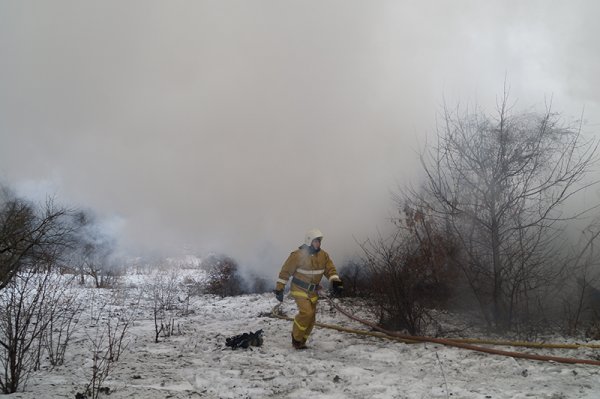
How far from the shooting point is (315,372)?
13.6 feet

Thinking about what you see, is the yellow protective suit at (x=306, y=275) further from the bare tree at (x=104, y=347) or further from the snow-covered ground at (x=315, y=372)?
the bare tree at (x=104, y=347)

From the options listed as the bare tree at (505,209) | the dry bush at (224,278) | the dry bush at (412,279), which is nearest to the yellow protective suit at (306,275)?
the dry bush at (412,279)

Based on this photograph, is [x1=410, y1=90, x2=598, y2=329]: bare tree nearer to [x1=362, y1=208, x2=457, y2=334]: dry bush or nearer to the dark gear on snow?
[x1=362, y1=208, x2=457, y2=334]: dry bush

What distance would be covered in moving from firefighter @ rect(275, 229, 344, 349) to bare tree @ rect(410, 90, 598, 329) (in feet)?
6.86

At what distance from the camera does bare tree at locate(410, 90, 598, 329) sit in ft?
18.3

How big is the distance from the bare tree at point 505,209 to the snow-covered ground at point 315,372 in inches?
52.7

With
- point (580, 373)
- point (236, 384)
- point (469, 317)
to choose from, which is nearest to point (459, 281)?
point (469, 317)

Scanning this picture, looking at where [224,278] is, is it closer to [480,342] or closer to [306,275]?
[306,275]

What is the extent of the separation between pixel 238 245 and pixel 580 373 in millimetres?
9464

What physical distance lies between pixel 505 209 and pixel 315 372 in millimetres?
3718

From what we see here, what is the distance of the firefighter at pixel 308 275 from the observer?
5.43m

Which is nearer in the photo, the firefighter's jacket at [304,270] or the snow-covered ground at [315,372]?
the snow-covered ground at [315,372]

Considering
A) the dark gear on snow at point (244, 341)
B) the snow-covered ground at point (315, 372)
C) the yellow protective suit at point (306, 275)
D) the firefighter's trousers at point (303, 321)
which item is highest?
the yellow protective suit at point (306, 275)

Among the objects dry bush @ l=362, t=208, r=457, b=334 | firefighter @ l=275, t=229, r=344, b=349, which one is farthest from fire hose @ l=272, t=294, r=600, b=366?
firefighter @ l=275, t=229, r=344, b=349
